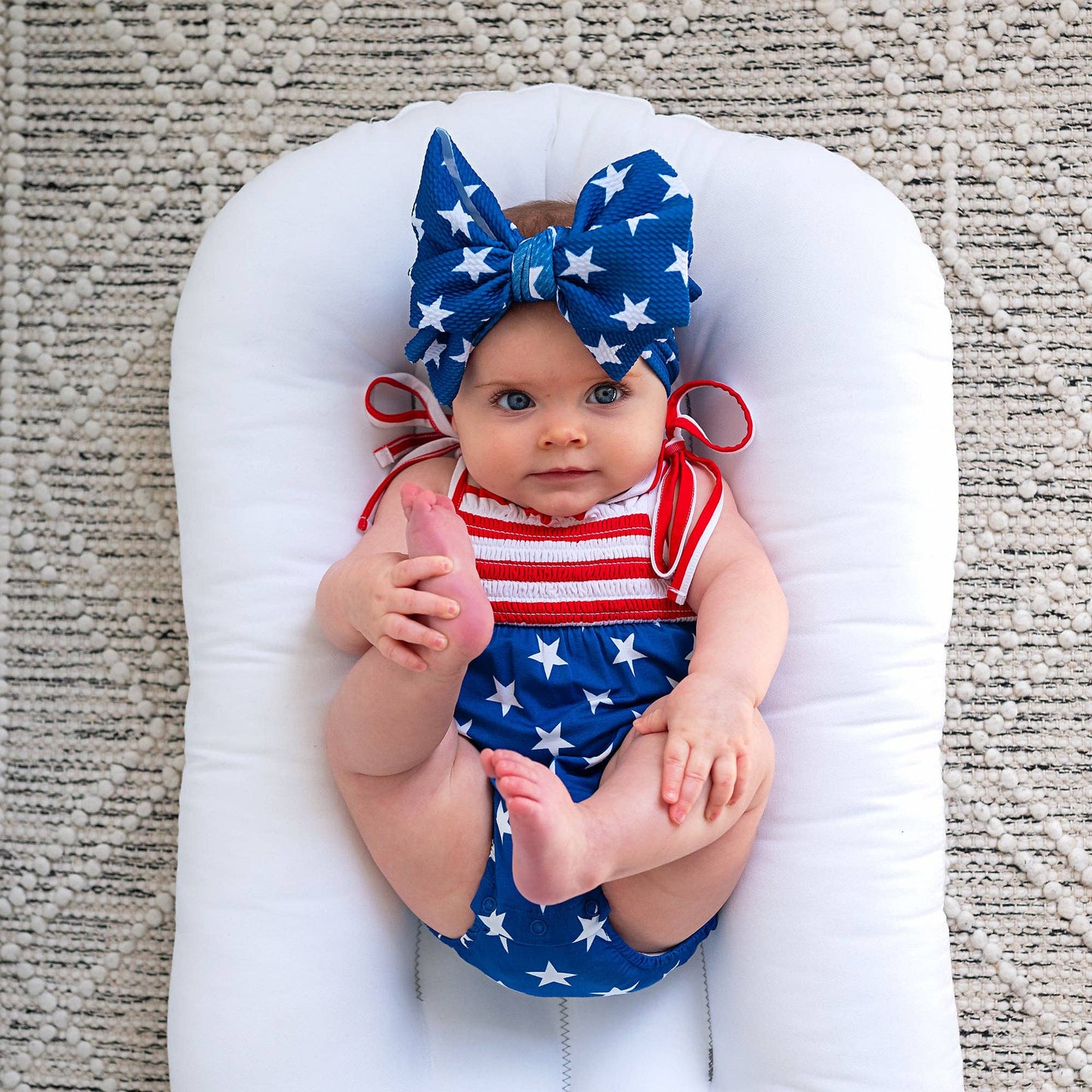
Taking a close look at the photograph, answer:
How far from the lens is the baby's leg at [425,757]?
0.89 m

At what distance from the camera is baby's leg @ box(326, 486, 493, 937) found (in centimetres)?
89

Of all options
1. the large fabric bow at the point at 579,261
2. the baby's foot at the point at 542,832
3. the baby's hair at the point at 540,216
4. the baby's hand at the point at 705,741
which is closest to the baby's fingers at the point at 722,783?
the baby's hand at the point at 705,741

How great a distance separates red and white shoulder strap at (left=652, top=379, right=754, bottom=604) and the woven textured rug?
401 mm

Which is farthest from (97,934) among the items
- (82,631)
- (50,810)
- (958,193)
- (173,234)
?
(958,193)

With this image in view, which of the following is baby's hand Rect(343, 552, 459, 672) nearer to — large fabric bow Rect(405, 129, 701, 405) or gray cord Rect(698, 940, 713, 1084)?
large fabric bow Rect(405, 129, 701, 405)

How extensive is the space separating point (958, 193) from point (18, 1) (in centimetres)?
117

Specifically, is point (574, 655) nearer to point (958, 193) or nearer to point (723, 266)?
point (723, 266)

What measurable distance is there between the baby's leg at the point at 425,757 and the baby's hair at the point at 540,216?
28 centimetres

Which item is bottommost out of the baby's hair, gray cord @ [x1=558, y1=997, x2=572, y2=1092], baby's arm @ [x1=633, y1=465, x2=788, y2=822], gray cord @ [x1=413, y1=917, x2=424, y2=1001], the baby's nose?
gray cord @ [x1=558, y1=997, x2=572, y2=1092]

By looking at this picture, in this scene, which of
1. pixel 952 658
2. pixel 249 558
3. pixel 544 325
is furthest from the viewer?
pixel 952 658

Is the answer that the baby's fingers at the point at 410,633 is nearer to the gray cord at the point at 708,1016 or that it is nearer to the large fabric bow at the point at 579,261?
the large fabric bow at the point at 579,261

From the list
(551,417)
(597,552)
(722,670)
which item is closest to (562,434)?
(551,417)

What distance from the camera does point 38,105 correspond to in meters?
1.39

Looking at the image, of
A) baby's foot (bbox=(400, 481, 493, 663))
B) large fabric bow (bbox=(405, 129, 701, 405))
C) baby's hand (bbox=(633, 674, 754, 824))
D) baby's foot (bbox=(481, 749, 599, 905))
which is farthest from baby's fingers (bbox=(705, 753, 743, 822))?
large fabric bow (bbox=(405, 129, 701, 405))
